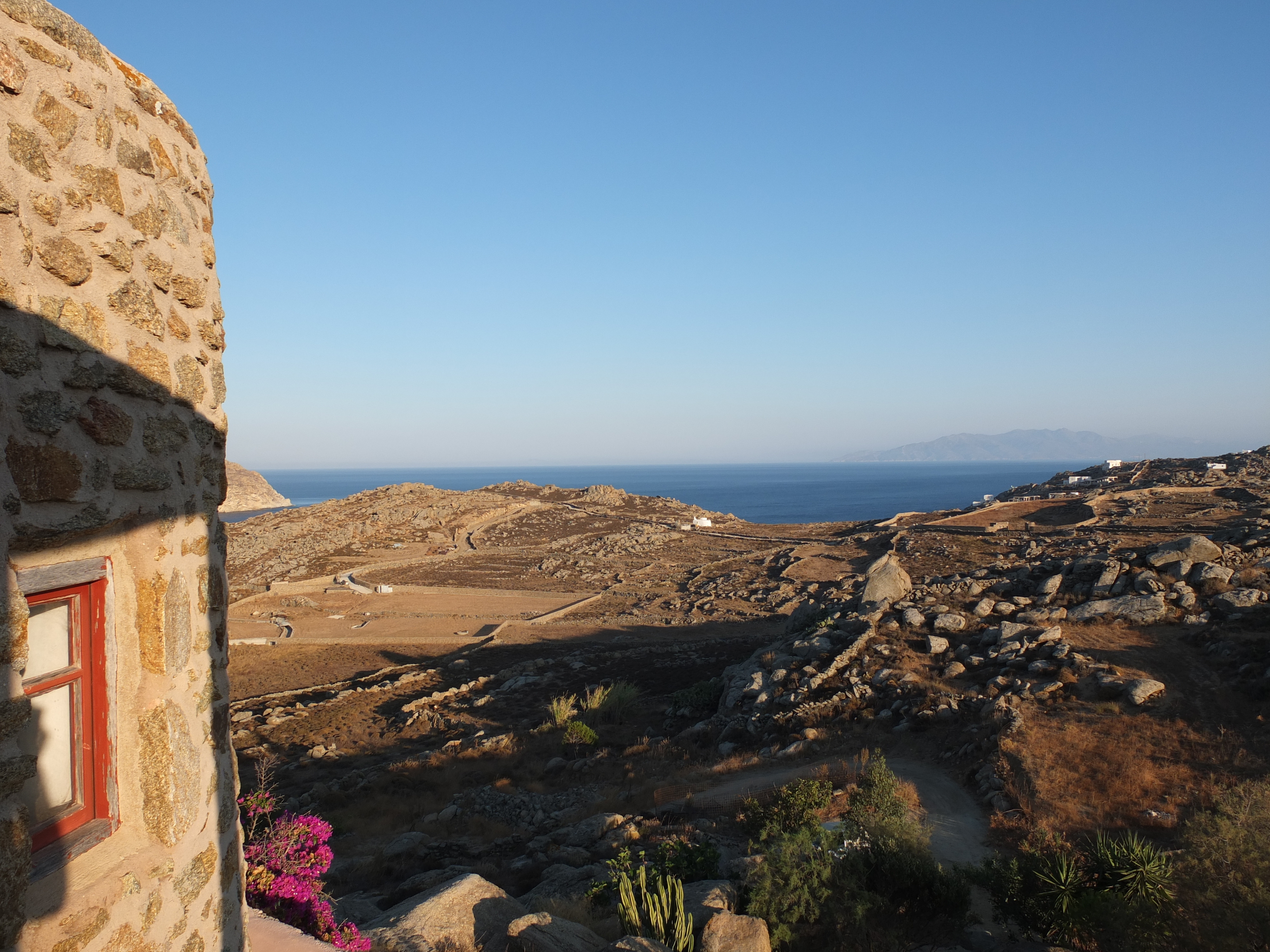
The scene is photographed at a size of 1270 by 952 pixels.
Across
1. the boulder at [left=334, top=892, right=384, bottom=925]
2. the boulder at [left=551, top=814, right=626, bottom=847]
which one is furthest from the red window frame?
the boulder at [left=551, top=814, right=626, bottom=847]

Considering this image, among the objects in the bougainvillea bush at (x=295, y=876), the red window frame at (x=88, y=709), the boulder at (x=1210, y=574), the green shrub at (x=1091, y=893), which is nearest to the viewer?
the red window frame at (x=88, y=709)

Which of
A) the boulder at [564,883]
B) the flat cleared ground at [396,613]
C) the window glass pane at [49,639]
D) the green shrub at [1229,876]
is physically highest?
the window glass pane at [49,639]

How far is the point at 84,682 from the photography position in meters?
3.02

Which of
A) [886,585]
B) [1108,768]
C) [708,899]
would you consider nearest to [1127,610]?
[1108,768]

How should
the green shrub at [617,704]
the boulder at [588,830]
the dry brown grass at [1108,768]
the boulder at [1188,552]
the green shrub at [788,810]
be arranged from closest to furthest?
the green shrub at [788,810] < the dry brown grass at [1108,768] < the boulder at [588,830] < the boulder at [1188,552] < the green shrub at [617,704]

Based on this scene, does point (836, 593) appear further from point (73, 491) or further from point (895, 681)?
point (73, 491)

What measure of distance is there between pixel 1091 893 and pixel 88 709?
25.1 feet

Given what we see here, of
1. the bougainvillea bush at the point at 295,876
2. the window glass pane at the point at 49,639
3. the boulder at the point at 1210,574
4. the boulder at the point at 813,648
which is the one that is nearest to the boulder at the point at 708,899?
the bougainvillea bush at the point at 295,876

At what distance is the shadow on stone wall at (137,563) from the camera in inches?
99.9

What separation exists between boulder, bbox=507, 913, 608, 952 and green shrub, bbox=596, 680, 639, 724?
10395 mm

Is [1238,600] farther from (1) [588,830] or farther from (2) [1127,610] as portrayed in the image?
(1) [588,830]

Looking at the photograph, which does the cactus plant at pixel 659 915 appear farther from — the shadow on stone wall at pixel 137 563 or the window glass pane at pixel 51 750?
the window glass pane at pixel 51 750

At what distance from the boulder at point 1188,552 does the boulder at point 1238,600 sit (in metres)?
1.72

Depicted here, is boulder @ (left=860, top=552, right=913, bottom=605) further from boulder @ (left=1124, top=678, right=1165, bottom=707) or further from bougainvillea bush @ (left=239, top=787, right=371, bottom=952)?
bougainvillea bush @ (left=239, top=787, right=371, bottom=952)
